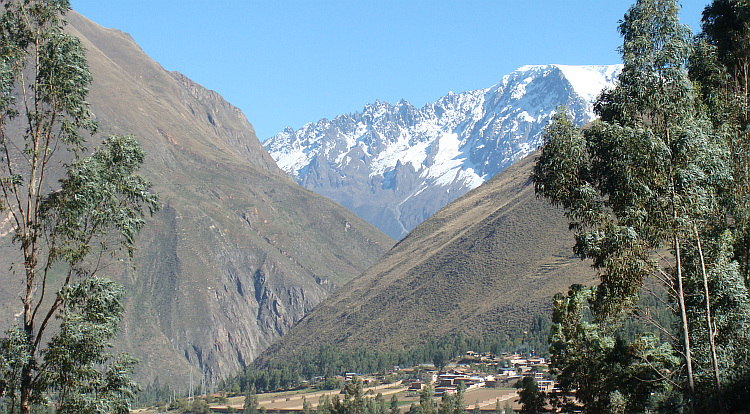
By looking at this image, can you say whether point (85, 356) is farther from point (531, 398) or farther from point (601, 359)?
point (531, 398)

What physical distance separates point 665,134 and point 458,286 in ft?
496

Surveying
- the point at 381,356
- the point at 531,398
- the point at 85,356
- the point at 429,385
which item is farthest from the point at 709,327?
the point at 381,356

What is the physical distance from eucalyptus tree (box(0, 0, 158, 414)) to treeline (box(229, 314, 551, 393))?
11389cm

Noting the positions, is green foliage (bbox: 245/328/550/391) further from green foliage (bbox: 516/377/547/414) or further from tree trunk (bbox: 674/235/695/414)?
tree trunk (bbox: 674/235/695/414)

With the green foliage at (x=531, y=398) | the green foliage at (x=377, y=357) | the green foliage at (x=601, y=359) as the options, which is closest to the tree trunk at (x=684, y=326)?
the green foliage at (x=601, y=359)

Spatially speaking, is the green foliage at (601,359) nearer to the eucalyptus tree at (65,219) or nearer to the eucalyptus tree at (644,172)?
the eucalyptus tree at (644,172)

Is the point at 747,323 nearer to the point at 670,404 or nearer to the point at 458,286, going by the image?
the point at 670,404

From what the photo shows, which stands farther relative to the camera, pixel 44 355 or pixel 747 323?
pixel 747 323

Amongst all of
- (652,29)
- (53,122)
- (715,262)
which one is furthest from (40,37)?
(715,262)

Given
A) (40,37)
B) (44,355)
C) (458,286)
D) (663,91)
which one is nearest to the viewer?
(44,355)

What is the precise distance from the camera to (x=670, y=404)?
37.2 metres

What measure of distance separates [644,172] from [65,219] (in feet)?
60.6

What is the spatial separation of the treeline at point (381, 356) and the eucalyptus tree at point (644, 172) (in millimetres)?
106608

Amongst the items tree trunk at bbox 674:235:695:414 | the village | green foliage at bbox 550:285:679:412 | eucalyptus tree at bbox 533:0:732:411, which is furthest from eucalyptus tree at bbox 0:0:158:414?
the village
